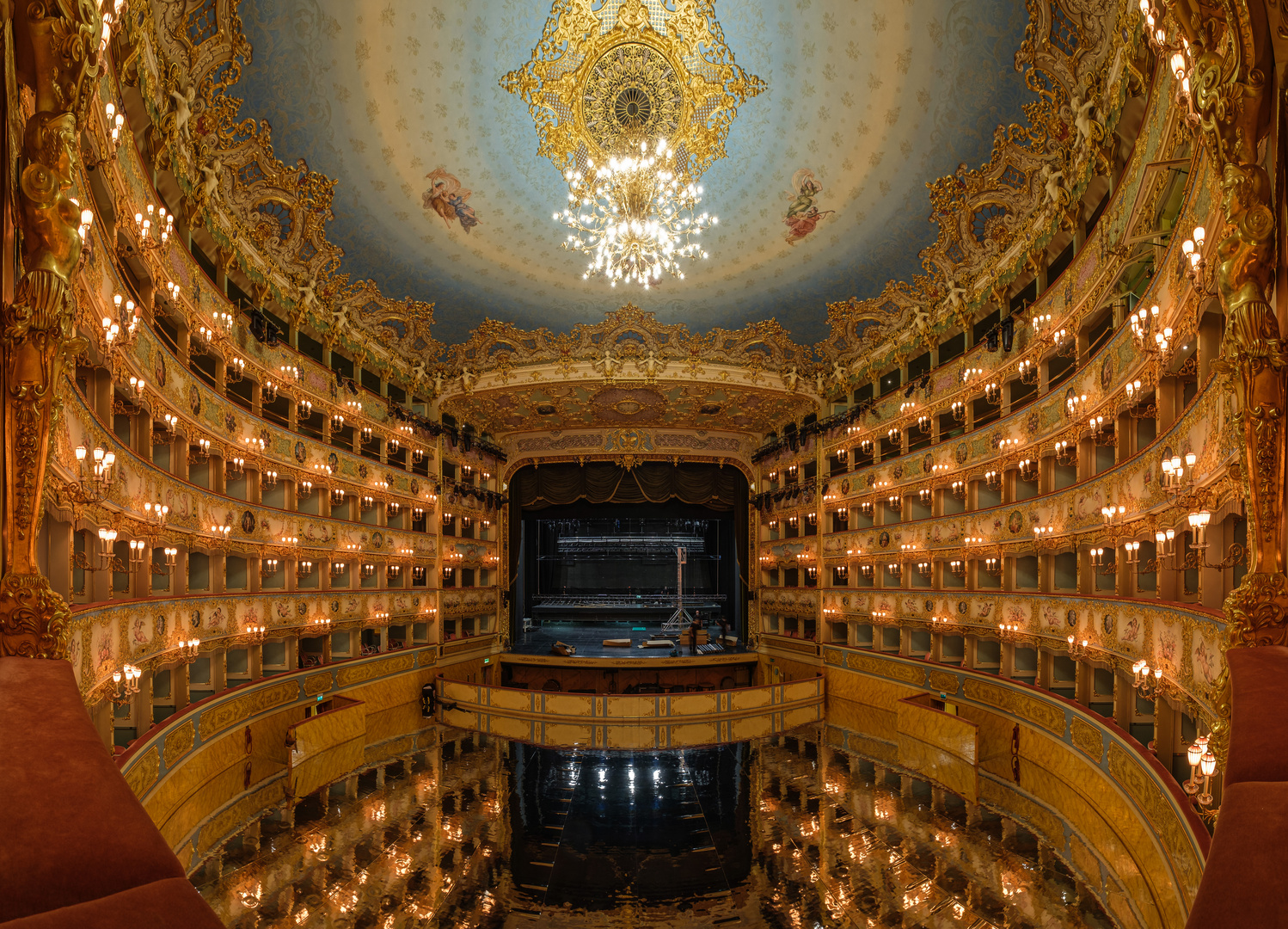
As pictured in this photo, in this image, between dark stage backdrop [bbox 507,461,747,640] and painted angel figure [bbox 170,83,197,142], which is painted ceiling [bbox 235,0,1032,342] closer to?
painted angel figure [bbox 170,83,197,142]

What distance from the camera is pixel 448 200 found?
56.4ft

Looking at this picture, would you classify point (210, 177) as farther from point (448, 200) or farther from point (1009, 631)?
point (1009, 631)

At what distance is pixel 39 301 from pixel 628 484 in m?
25.0

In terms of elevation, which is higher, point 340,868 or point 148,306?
point 148,306

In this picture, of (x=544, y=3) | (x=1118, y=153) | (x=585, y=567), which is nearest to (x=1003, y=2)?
(x=1118, y=153)

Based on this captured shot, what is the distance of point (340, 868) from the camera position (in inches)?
436

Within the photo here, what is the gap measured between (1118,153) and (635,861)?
43.8ft

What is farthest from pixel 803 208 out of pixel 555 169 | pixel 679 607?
pixel 679 607

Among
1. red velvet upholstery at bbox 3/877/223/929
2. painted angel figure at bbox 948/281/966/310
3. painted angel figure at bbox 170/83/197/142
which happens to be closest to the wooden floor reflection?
red velvet upholstery at bbox 3/877/223/929

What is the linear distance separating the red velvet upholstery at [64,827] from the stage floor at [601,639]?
2325cm

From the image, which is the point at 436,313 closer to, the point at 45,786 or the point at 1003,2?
the point at 1003,2

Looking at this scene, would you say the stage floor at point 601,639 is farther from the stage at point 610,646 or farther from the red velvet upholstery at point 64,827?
the red velvet upholstery at point 64,827

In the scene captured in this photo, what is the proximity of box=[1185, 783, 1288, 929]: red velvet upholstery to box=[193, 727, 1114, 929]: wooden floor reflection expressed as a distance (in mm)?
7715

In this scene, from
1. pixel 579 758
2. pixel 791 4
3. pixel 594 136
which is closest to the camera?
pixel 791 4
